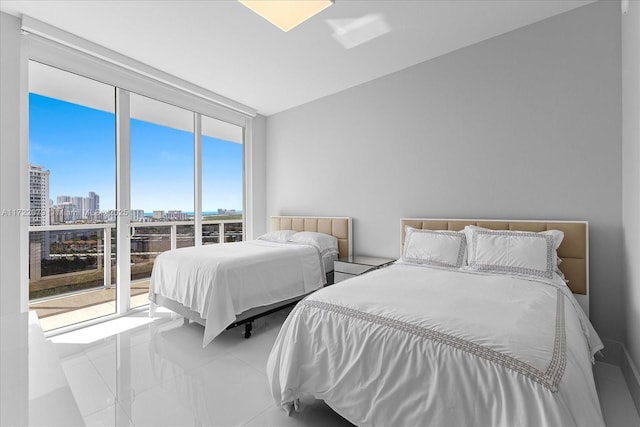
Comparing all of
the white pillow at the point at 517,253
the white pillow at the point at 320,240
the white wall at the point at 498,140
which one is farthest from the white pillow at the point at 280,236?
the white pillow at the point at 517,253

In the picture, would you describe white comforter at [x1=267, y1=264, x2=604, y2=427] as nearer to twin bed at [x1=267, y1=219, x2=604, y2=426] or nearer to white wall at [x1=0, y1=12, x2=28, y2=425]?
twin bed at [x1=267, y1=219, x2=604, y2=426]

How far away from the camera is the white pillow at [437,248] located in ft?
8.84

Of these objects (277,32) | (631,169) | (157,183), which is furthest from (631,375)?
(157,183)

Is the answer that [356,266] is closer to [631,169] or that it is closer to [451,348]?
[451,348]

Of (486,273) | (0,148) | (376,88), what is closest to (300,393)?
(486,273)

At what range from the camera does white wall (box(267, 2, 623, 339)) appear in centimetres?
245

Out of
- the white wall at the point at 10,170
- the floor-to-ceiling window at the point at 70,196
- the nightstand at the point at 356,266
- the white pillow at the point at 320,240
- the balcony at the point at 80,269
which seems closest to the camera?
the white wall at the point at 10,170

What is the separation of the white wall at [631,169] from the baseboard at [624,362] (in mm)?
68

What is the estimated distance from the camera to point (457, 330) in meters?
1.38

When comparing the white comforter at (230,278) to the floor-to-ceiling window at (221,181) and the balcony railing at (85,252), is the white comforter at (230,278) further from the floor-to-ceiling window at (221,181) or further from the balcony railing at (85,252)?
the floor-to-ceiling window at (221,181)

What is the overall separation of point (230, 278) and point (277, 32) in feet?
7.75

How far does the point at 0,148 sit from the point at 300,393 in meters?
3.23

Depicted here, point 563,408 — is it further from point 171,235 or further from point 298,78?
point 171,235

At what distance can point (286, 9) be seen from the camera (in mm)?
2400
